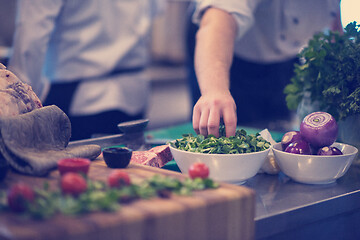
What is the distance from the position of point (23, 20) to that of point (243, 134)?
1.60m

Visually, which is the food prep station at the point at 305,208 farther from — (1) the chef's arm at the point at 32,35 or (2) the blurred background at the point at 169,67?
(2) the blurred background at the point at 169,67

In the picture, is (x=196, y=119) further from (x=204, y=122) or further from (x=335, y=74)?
(x=335, y=74)

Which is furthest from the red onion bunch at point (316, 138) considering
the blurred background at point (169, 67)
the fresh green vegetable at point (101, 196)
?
the blurred background at point (169, 67)

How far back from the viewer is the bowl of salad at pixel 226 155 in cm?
116

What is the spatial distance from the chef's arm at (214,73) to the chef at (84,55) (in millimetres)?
915

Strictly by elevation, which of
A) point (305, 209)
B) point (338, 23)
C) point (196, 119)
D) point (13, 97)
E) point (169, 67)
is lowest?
point (169, 67)

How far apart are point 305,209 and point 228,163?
22cm

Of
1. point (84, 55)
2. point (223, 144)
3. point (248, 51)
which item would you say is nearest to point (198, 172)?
point (223, 144)

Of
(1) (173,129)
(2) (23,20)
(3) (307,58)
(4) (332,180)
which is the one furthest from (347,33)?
(2) (23,20)

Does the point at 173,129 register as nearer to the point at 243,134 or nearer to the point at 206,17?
the point at 206,17

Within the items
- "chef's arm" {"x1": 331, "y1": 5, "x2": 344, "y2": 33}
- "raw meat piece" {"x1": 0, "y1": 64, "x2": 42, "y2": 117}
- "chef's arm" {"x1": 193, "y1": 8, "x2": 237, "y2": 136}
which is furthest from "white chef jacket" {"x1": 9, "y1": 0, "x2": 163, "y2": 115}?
"raw meat piece" {"x1": 0, "y1": 64, "x2": 42, "y2": 117}

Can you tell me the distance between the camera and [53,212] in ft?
2.39

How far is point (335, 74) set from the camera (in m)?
1.43

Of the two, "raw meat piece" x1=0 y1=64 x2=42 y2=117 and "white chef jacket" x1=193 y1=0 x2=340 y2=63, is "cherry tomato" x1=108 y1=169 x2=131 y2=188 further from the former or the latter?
"white chef jacket" x1=193 y1=0 x2=340 y2=63
